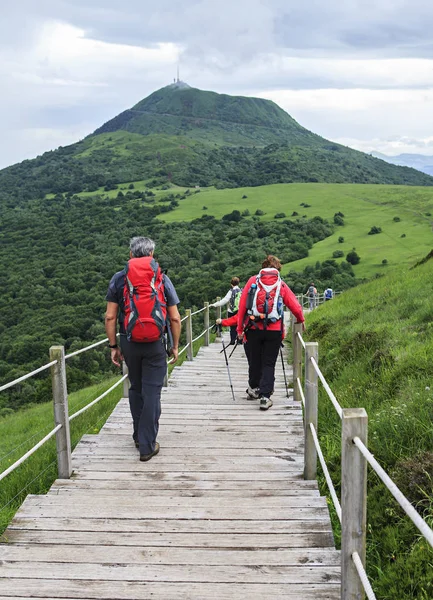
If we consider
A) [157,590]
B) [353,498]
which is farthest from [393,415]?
[157,590]

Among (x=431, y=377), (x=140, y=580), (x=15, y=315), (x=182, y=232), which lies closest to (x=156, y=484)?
(x=140, y=580)

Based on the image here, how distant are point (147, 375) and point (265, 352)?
198 cm

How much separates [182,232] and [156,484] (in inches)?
3360

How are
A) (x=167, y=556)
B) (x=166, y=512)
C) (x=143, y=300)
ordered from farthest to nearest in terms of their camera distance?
(x=143, y=300)
(x=166, y=512)
(x=167, y=556)

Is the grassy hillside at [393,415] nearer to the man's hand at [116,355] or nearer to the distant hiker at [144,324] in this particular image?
the distant hiker at [144,324]

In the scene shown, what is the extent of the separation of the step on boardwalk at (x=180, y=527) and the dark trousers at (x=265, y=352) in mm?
1013

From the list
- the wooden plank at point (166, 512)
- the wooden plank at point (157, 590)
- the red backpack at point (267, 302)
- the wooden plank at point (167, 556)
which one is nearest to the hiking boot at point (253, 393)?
the red backpack at point (267, 302)

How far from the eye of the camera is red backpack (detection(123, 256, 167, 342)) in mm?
4461

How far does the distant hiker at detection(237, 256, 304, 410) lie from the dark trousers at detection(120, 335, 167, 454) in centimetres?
168

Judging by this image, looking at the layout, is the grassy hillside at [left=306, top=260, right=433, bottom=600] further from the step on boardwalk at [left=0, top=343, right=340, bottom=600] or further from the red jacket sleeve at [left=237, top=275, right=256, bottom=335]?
the red jacket sleeve at [left=237, top=275, right=256, bottom=335]

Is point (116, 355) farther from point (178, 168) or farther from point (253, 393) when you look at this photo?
point (178, 168)

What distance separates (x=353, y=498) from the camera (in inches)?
96.1

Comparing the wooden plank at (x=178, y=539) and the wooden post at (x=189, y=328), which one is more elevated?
the wooden plank at (x=178, y=539)

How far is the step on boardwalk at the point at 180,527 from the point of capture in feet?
9.39
